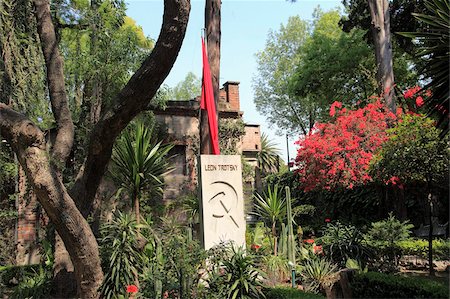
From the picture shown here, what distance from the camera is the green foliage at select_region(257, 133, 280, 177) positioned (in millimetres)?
28266

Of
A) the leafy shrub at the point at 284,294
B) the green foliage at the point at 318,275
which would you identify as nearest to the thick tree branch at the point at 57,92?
the leafy shrub at the point at 284,294

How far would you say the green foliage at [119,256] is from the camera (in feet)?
21.1

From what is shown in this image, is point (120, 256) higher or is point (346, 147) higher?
point (346, 147)

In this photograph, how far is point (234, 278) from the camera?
6012 millimetres

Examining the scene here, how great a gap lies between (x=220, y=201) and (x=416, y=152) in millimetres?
4269

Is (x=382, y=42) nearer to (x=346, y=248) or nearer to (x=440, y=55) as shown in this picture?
(x=346, y=248)

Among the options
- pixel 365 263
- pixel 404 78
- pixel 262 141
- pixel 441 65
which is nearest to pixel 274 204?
pixel 365 263

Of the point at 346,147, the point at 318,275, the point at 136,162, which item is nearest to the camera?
the point at 318,275

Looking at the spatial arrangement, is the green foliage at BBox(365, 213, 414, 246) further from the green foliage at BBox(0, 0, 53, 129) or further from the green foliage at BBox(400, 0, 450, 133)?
the green foliage at BBox(0, 0, 53, 129)

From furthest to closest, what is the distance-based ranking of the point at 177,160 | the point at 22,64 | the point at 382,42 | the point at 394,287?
the point at 177,160 < the point at 382,42 < the point at 22,64 < the point at 394,287

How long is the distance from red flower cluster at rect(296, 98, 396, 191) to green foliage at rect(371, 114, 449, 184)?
6.86 ft

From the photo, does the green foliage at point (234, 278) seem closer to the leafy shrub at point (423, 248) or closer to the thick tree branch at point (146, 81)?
the thick tree branch at point (146, 81)

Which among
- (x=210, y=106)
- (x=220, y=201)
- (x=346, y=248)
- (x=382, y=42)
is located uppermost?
(x=382, y=42)

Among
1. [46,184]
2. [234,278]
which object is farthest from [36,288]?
[234,278]
